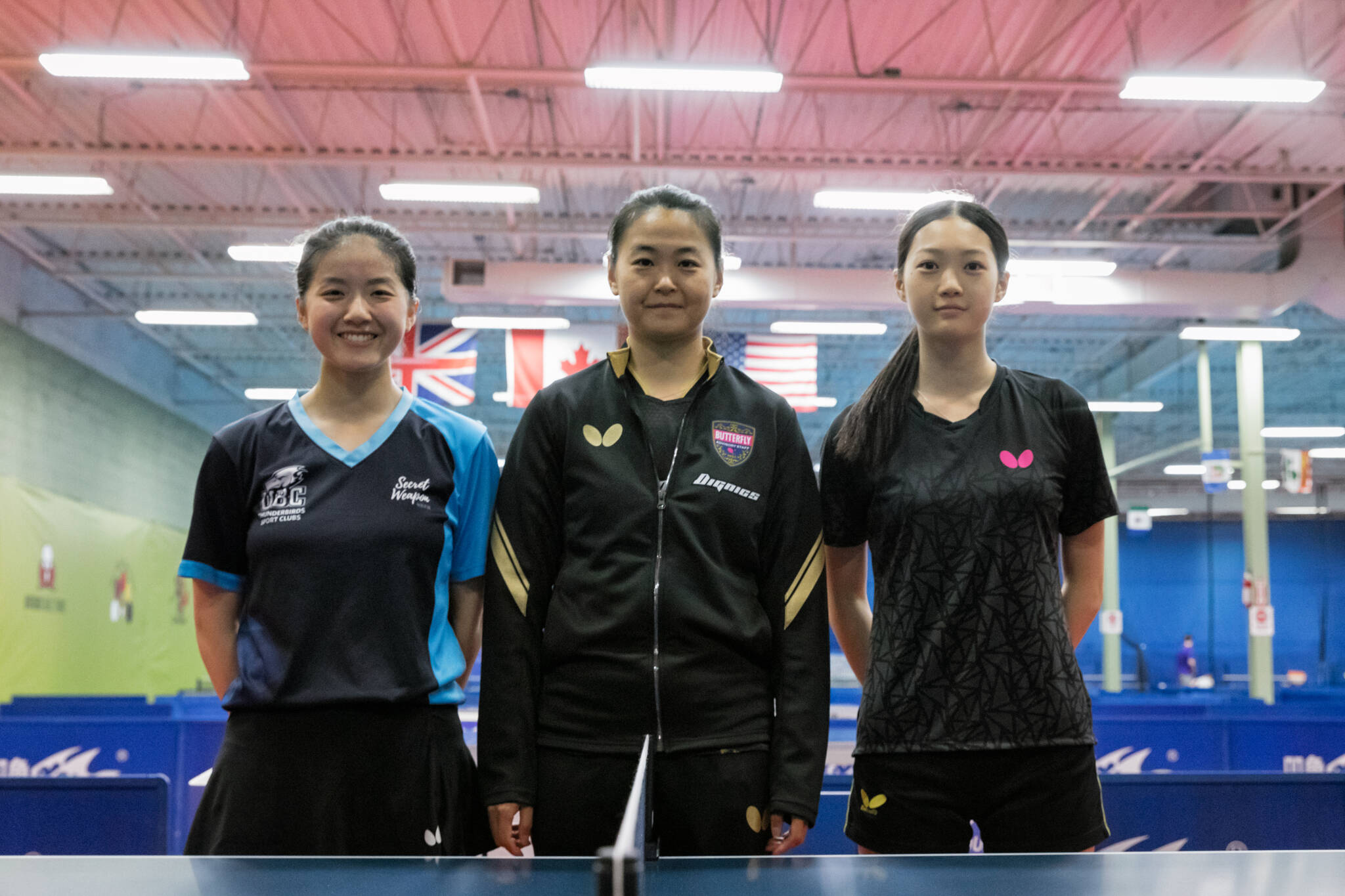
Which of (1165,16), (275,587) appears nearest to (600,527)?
(275,587)

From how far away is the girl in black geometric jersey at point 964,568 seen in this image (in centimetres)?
196

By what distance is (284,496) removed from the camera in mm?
2082

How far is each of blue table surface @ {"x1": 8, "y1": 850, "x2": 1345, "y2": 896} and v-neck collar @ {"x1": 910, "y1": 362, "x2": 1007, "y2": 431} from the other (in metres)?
0.88

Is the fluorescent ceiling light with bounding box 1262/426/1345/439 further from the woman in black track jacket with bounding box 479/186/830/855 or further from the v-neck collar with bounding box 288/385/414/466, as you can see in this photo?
the v-neck collar with bounding box 288/385/414/466

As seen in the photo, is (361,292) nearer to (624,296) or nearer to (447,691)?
(624,296)

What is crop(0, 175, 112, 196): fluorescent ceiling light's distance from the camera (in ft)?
33.6

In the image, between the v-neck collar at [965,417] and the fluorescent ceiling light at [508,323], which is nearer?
the v-neck collar at [965,417]

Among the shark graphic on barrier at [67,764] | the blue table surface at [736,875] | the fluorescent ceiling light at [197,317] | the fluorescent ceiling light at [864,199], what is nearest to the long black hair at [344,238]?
the blue table surface at [736,875]

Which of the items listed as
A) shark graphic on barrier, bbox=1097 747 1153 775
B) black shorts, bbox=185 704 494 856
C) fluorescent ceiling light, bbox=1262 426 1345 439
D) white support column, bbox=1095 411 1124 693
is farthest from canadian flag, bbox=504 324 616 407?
fluorescent ceiling light, bbox=1262 426 1345 439

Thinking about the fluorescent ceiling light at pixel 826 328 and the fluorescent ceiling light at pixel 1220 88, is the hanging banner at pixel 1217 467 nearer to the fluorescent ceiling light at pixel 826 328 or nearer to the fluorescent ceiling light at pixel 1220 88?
the fluorescent ceiling light at pixel 826 328

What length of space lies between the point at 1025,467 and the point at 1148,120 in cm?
1056

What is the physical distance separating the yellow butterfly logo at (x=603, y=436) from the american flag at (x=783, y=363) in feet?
33.5

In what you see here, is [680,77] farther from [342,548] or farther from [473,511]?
[342,548]

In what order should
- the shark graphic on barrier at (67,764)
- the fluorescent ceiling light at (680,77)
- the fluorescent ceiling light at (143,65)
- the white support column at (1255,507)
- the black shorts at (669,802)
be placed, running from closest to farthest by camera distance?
the black shorts at (669,802) → the shark graphic on barrier at (67,764) → the fluorescent ceiling light at (143,65) → the fluorescent ceiling light at (680,77) → the white support column at (1255,507)
